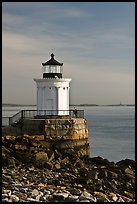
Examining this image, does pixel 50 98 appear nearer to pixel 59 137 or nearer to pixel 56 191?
pixel 59 137

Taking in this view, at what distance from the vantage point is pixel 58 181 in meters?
6.03

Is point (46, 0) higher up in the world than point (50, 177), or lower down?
higher up

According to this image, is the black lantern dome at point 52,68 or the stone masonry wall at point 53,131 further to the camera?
the black lantern dome at point 52,68

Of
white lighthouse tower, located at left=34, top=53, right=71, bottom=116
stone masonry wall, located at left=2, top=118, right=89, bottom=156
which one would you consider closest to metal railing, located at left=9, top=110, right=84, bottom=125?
white lighthouse tower, located at left=34, top=53, right=71, bottom=116

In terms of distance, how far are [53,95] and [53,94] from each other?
4 cm

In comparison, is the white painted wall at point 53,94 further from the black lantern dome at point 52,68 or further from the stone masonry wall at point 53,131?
the stone masonry wall at point 53,131

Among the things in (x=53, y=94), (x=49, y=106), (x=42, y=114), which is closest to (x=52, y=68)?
(x=53, y=94)

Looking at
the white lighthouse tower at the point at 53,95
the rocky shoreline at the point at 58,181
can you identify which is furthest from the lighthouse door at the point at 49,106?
the rocky shoreline at the point at 58,181

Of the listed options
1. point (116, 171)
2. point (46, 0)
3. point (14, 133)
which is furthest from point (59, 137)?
point (46, 0)

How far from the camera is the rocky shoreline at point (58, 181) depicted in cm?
455

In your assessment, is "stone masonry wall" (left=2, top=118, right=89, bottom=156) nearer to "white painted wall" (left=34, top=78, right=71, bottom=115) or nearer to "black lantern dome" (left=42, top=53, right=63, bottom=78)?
"white painted wall" (left=34, top=78, right=71, bottom=115)

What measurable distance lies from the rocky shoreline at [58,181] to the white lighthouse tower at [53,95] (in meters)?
4.38

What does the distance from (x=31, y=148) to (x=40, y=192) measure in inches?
220

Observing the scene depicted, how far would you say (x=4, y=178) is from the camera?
18.0 ft
